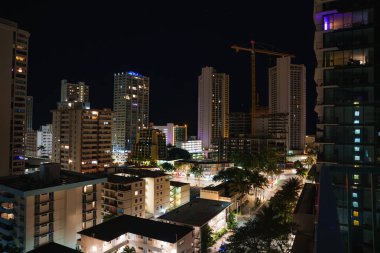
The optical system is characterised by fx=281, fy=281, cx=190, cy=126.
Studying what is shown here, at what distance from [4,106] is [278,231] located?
49.3 m

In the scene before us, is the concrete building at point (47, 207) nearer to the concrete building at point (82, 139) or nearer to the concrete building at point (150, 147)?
the concrete building at point (82, 139)

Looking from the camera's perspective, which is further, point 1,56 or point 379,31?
point 1,56

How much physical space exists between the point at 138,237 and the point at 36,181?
12.2 meters

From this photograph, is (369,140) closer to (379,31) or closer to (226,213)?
(379,31)

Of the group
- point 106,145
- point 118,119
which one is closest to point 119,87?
point 118,119

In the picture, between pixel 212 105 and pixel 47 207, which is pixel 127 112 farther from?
pixel 47 207

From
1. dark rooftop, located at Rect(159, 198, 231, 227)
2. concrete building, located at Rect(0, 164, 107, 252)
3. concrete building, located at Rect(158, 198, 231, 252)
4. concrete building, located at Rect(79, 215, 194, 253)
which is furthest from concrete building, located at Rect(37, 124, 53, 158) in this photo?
concrete building, located at Rect(79, 215, 194, 253)

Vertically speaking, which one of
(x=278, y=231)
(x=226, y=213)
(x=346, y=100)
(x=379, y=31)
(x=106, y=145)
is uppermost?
(x=379, y=31)

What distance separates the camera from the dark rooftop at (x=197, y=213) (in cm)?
2919

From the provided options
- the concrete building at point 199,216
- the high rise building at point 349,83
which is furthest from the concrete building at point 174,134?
the high rise building at point 349,83

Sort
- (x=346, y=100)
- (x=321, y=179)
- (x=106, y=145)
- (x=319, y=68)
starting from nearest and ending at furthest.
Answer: (x=321, y=179), (x=346, y=100), (x=319, y=68), (x=106, y=145)

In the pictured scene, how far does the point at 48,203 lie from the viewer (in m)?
26.4

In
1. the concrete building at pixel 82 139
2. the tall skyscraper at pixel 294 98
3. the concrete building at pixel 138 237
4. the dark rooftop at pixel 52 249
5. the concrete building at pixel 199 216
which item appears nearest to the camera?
the dark rooftop at pixel 52 249

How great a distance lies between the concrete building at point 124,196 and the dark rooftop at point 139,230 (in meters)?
7.21
